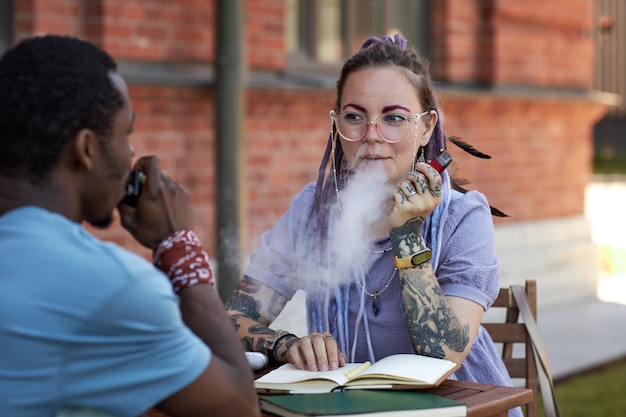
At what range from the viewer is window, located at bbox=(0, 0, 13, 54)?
5.27 meters

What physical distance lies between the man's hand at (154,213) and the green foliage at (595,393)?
390 centimetres

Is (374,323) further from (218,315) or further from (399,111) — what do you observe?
(218,315)

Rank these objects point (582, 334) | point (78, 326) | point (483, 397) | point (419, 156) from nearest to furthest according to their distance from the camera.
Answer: point (78, 326), point (483, 397), point (419, 156), point (582, 334)

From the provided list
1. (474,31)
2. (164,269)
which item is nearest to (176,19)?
(474,31)

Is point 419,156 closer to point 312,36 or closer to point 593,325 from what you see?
point 312,36

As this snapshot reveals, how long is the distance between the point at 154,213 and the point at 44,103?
0.37 m

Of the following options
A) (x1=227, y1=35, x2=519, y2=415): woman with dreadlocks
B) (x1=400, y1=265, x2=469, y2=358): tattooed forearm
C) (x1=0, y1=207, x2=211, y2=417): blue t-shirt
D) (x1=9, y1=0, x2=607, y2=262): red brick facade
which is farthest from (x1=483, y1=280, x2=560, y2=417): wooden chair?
(x1=0, y1=207, x2=211, y2=417): blue t-shirt

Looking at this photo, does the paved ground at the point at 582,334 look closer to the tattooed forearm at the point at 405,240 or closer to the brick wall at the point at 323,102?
the brick wall at the point at 323,102

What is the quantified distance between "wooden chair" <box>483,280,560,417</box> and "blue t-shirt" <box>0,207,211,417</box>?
153 centimetres

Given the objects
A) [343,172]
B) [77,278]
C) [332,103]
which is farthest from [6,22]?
[77,278]

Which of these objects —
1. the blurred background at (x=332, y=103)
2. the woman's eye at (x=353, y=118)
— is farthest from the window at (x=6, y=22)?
the woman's eye at (x=353, y=118)

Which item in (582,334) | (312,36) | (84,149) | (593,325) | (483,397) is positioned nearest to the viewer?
(84,149)

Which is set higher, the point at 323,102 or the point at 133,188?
the point at 133,188

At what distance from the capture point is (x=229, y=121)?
5.59 metres
